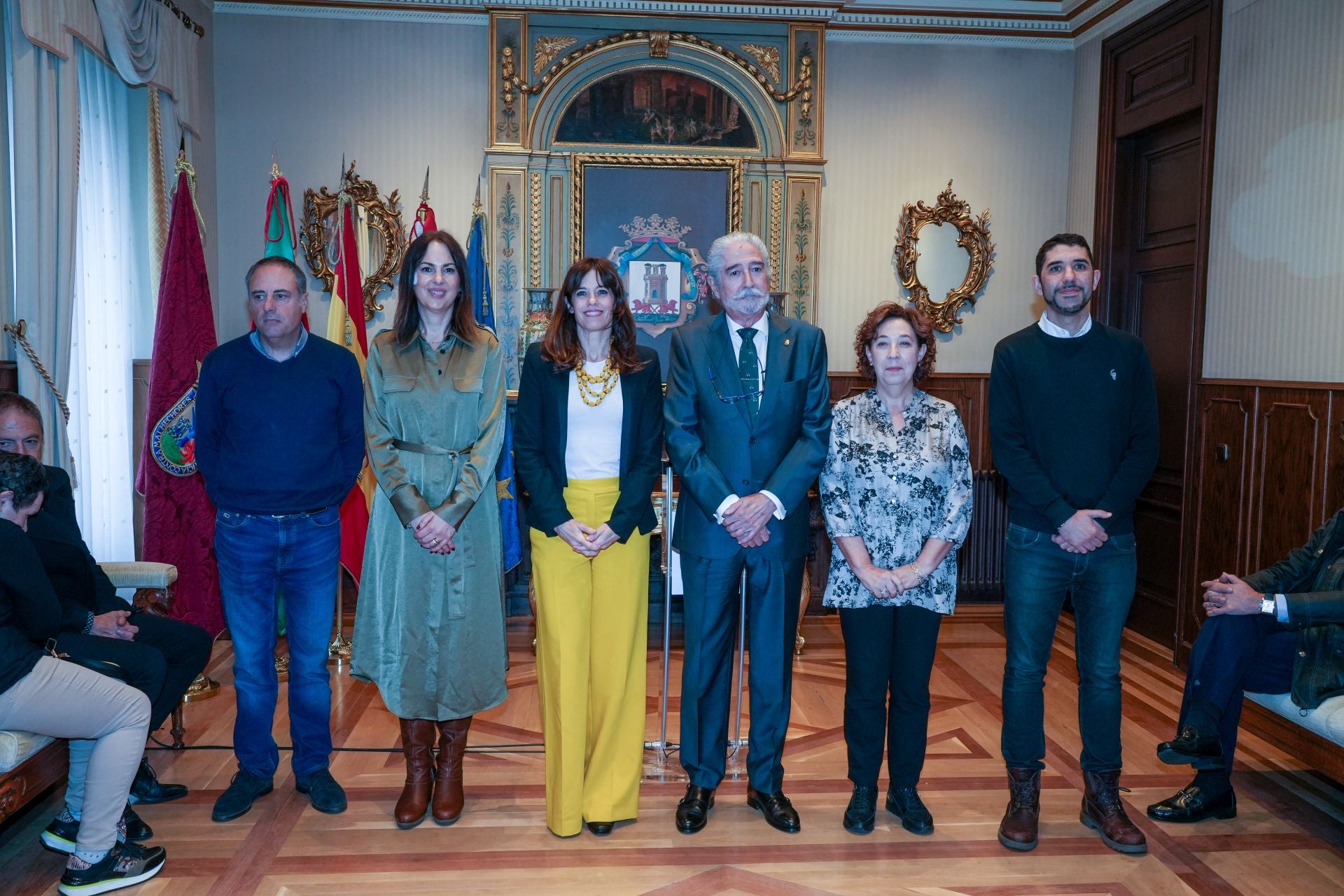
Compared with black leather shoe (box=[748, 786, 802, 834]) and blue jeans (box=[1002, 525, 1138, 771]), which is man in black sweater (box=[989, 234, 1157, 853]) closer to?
blue jeans (box=[1002, 525, 1138, 771])

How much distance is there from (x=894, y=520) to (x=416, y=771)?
1581mm

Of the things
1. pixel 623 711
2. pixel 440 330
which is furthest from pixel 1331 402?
pixel 440 330

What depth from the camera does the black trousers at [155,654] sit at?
8.70 feet

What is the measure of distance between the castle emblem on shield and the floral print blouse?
9.89 ft

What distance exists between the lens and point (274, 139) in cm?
551

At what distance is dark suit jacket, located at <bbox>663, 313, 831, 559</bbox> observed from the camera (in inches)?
109

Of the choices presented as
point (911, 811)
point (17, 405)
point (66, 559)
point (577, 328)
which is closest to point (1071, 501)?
point (911, 811)

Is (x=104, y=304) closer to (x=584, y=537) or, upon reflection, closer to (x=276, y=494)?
(x=276, y=494)

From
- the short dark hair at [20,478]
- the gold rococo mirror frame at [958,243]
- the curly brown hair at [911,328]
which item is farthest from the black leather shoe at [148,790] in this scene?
the gold rococo mirror frame at [958,243]

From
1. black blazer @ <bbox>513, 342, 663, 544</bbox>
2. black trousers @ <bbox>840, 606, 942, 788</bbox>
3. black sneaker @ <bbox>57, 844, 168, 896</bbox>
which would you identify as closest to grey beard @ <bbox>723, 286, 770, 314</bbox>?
black blazer @ <bbox>513, 342, 663, 544</bbox>

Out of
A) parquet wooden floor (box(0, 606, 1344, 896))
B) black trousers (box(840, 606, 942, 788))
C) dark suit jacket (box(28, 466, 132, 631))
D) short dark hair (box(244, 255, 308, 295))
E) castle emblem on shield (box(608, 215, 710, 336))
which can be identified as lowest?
parquet wooden floor (box(0, 606, 1344, 896))

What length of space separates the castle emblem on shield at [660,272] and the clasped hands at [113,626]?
3.31m

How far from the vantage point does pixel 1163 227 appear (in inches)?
205

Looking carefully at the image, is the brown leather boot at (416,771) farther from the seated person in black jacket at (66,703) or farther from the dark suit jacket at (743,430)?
A: the dark suit jacket at (743,430)
